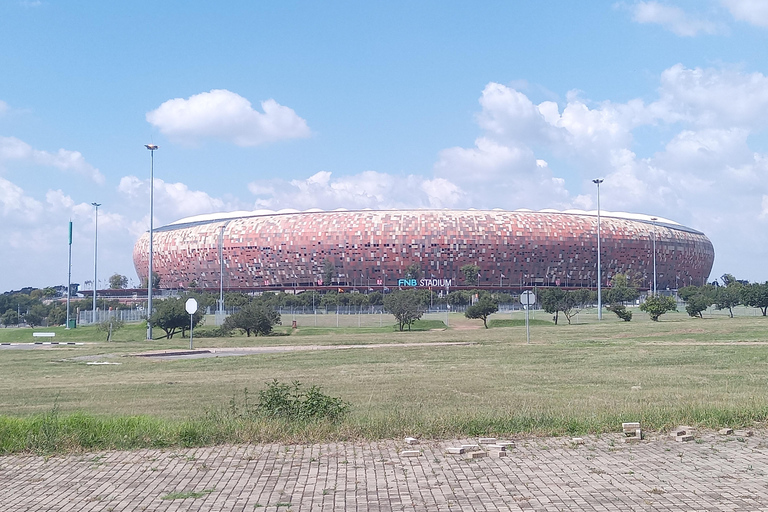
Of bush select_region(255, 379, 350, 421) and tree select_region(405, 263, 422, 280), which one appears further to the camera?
tree select_region(405, 263, 422, 280)

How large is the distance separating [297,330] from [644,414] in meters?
38.9

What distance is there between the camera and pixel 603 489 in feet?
21.4

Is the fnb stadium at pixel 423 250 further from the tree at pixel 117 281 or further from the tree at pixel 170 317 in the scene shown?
the tree at pixel 170 317

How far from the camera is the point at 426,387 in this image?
15617 mm

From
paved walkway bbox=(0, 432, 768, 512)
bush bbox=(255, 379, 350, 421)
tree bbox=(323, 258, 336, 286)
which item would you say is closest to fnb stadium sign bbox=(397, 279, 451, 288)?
tree bbox=(323, 258, 336, 286)

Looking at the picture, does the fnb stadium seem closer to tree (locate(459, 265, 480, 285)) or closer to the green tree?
tree (locate(459, 265, 480, 285))

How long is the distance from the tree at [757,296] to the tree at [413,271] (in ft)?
220

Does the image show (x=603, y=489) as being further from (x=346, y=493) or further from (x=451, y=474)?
(x=346, y=493)

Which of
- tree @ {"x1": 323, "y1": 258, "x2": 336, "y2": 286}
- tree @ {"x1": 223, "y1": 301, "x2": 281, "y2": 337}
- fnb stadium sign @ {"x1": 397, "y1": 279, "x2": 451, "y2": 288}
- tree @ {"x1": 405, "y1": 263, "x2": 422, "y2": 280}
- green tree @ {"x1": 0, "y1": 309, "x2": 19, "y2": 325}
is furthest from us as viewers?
tree @ {"x1": 323, "y1": 258, "x2": 336, "y2": 286}

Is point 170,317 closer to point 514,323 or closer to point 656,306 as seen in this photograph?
point 514,323

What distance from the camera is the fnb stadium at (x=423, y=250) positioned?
12056cm

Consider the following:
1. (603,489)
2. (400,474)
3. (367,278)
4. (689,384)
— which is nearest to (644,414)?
(603,489)

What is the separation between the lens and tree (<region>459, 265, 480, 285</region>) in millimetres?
117481

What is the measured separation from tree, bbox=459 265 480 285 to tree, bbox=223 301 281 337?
76.1 m
